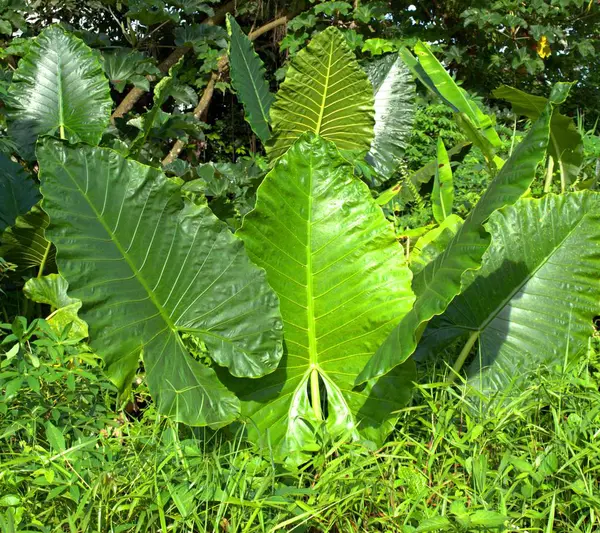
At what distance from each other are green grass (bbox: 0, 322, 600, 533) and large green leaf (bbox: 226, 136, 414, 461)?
0.38 ft

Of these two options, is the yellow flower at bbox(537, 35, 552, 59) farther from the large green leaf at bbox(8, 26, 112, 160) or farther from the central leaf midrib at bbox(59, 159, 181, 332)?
the central leaf midrib at bbox(59, 159, 181, 332)

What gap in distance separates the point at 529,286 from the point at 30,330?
1.56 meters

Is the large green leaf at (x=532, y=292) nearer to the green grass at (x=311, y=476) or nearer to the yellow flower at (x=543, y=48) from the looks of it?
the green grass at (x=311, y=476)

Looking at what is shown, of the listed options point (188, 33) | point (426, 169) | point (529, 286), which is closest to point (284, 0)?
point (188, 33)

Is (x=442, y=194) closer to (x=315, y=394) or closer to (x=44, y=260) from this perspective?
(x=315, y=394)

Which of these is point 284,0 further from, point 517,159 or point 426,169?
point 517,159

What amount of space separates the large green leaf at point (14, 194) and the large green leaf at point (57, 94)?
0.36 feet

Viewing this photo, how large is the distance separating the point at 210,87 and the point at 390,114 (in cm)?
178

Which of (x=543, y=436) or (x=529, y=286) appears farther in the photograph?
(x=529, y=286)

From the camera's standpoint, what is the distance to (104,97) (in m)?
3.18

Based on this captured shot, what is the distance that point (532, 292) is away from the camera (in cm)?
232

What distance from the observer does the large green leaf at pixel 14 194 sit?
9.74 ft

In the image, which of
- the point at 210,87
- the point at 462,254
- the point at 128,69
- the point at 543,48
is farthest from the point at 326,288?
the point at 543,48

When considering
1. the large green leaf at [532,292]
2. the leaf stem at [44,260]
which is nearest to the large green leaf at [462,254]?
the large green leaf at [532,292]
